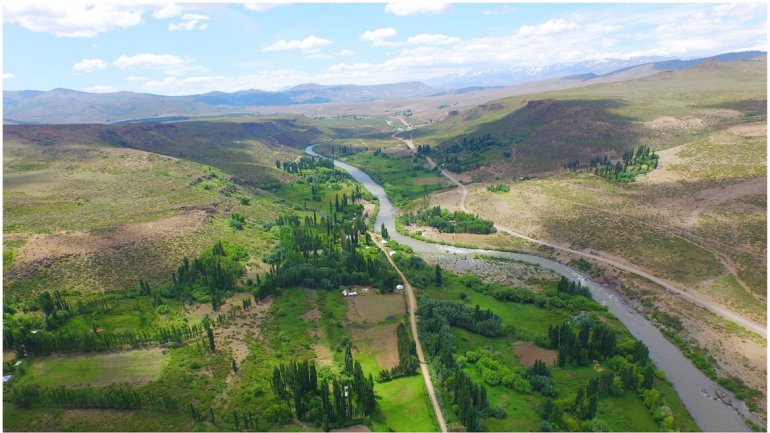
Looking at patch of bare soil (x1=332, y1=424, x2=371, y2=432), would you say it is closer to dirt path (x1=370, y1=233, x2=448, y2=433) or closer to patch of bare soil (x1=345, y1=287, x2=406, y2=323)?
dirt path (x1=370, y1=233, x2=448, y2=433)

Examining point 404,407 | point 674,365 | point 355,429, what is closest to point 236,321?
point 355,429

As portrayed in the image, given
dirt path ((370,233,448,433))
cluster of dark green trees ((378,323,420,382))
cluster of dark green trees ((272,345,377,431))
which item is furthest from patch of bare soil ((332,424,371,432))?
cluster of dark green trees ((378,323,420,382))

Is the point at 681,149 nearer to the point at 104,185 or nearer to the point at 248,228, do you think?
the point at 248,228

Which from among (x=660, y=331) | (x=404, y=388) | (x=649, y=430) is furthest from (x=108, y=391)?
(x=660, y=331)

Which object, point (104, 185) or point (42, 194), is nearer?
point (42, 194)

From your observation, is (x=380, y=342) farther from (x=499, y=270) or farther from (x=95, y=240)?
(x=95, y=240)
